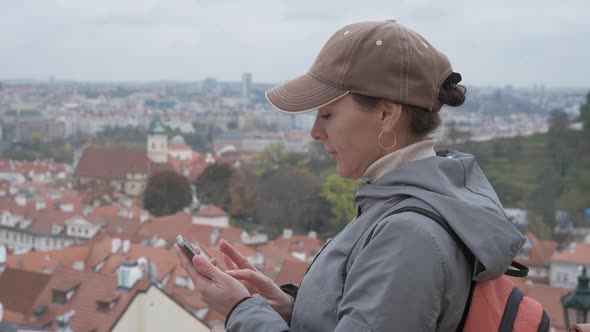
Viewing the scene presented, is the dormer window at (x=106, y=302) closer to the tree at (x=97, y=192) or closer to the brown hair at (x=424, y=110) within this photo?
the brown hair at (x=424, y=110)

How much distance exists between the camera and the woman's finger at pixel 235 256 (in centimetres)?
115

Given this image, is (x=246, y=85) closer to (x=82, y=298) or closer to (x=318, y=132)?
(x=82, y=298)

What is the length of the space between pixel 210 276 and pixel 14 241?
894 inches

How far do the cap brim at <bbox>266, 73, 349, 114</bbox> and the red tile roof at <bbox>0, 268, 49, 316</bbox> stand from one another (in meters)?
9.03

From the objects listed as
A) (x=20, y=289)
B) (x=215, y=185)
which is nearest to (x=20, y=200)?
(x=215, y=185)

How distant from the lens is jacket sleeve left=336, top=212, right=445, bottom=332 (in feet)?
2.71

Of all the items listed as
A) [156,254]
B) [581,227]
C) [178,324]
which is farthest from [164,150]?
[178,324]

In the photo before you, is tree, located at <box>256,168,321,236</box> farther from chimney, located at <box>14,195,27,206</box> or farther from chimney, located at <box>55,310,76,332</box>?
chimney, located at <box>55,310,76,332</box>

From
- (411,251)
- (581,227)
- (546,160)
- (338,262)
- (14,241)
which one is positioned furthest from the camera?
(546,160)

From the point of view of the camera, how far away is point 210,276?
1.02 meters

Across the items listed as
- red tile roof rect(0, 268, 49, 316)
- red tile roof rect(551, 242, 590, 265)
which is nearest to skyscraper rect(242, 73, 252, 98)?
red tile roof rect(551, 242, 590, 265)

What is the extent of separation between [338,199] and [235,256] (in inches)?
711

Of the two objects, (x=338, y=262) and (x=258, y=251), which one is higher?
(x=338, y=262)

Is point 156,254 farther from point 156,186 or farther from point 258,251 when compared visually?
point 156,186
